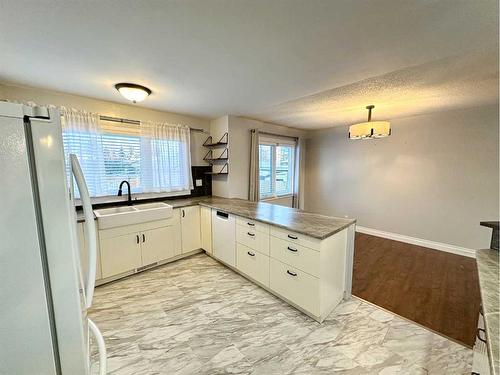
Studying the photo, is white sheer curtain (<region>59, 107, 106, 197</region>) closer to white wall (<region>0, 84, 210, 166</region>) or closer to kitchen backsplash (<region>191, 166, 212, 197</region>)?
white wall (<region>0, 84, 210, 166</region>)

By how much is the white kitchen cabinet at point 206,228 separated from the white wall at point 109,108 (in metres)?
1.02

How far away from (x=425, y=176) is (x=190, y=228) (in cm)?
405

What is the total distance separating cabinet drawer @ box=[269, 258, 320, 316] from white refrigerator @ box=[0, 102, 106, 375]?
5.47 ft

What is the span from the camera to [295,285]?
2.03m

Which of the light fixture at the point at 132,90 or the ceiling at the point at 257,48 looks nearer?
the ceiling at the point at 257,48

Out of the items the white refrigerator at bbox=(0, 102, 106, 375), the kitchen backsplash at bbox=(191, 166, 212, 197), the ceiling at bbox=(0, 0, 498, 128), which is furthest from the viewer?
the kitchen backsplash at bbox=(191, 166, 212, 197)

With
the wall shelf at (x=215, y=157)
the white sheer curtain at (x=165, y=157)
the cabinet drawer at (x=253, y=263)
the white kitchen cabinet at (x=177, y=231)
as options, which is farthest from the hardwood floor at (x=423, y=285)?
the white sheer curtain at (x=165, y=157)

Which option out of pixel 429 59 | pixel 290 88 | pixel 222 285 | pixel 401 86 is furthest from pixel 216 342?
pixel 401 86

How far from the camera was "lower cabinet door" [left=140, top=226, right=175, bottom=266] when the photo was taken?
2.76 meters

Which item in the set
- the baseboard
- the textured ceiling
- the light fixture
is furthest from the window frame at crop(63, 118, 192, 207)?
the baseboard

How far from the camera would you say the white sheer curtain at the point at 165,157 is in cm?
314

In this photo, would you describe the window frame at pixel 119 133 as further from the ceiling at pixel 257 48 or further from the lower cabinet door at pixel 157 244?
the lower cabinet door at pixel 157 244

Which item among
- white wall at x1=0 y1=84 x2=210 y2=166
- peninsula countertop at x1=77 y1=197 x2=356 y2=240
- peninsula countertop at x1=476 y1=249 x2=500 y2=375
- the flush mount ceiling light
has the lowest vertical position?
peninsula countertop at x1=476 y1=249 x2=500 y2=375

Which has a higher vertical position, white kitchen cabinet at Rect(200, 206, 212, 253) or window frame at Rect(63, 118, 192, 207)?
window frame at Rect(63, 118, 192, 207)
